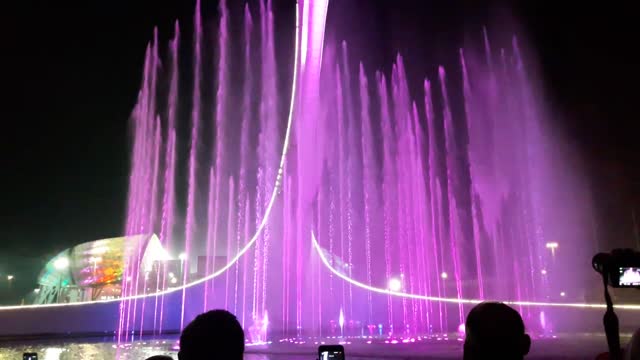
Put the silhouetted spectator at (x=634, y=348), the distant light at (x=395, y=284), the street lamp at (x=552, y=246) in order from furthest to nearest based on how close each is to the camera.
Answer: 1. the street lamp at (x=552, y=246)
2. the distant light at (x=395, y=284)
3. the silhouetted spectator at (x=634, y=348)

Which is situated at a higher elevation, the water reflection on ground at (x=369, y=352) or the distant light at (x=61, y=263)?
the distant light at (x=61, y=263)

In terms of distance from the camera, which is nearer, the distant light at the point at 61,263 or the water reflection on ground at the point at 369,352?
the water reflection on ground at the point at 369,352

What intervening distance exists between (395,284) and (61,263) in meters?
34.3

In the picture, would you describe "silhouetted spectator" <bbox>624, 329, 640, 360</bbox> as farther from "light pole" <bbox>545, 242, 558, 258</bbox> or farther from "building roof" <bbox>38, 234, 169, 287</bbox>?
"building roof" <bbox>38, 234, 169, 287</bbox>

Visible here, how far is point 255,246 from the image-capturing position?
856 inches

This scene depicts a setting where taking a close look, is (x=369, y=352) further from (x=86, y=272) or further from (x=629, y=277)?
(x=86, y=272)

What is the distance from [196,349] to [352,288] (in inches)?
841

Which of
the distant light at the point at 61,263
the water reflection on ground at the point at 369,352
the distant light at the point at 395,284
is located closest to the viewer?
the water reflection on ground at the point at 369,352

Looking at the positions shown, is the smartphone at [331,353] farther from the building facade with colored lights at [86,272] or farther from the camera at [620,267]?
the building facade with colored lights at [86,272]

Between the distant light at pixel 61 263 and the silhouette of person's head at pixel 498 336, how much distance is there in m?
50.2

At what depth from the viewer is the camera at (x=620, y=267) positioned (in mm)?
2734

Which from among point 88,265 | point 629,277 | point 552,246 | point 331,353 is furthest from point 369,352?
point 88,265

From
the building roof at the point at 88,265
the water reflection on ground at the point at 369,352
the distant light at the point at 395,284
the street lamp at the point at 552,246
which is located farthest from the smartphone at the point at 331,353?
the building roof at the point at 88,265

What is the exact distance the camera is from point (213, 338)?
5.91 feet
